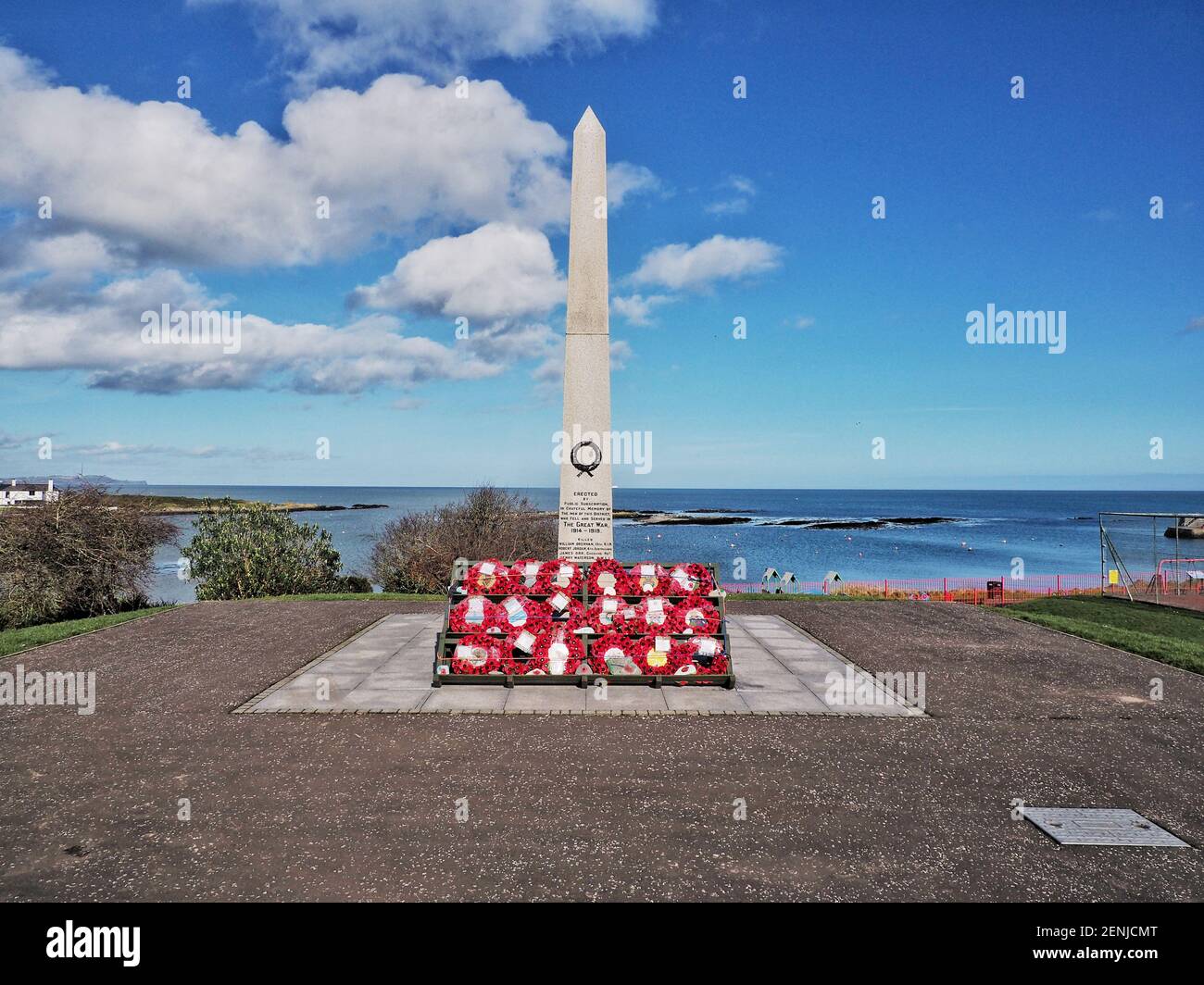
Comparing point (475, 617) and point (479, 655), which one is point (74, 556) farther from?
point (479, 655)

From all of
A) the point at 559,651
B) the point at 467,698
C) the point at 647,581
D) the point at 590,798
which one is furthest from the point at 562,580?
the point at 590,798

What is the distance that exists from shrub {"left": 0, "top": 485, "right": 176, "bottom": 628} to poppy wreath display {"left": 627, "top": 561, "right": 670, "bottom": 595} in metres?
14.6

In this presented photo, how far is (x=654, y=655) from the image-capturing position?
904 centimetres

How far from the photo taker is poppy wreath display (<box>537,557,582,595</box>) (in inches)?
376

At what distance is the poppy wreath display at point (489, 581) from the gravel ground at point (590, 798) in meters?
2.19

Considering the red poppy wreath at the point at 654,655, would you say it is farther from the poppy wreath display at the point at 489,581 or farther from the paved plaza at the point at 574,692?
the poppy wreath display at the point at 489,581

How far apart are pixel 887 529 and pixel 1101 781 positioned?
107842 mm

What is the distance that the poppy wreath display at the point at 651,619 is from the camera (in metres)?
9.26

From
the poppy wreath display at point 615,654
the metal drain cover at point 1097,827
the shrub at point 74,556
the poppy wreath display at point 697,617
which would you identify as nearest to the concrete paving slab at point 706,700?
the poppy wreath display at point 615,654

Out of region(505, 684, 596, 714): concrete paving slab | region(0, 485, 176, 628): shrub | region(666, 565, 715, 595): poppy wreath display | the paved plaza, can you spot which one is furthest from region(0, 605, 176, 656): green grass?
region(666, 565, 715, 595): poppy wreath display

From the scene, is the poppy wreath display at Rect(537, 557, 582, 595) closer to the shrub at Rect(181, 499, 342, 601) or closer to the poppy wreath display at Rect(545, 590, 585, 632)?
the poppy wreath display at Rect(545, 590, 585, 632)

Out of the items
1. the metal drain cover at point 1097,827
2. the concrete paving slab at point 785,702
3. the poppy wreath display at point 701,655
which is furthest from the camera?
the poppy wreath display at point 701,655

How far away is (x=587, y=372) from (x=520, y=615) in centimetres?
456

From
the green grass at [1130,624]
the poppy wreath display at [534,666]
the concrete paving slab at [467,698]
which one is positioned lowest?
the green grass at [1130,624]
